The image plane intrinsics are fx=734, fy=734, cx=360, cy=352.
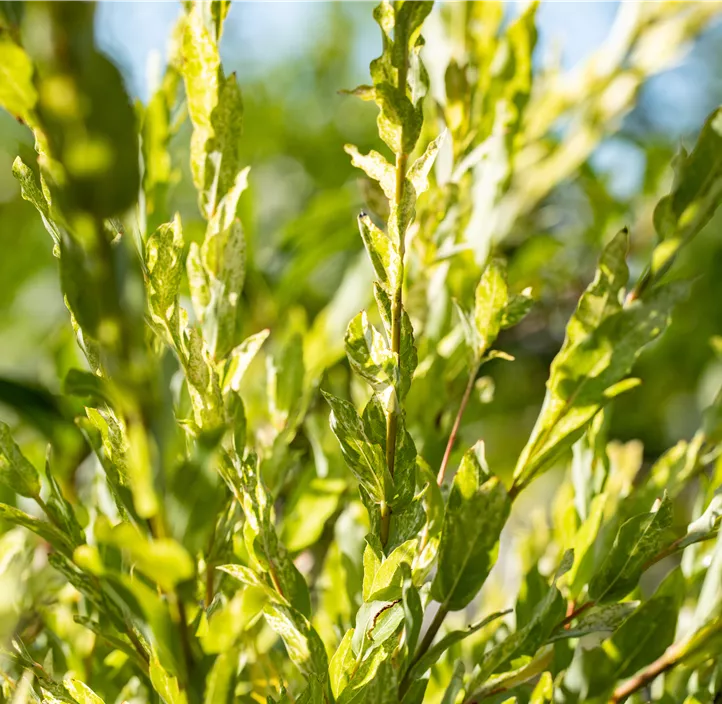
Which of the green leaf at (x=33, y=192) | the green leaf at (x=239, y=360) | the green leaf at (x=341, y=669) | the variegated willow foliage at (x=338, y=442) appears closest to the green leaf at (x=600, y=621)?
the variegated willow foliage at (x=338, y=442)

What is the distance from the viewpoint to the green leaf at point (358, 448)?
0.33 metres

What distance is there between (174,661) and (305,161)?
49.5 inches

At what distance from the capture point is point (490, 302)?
381 mm

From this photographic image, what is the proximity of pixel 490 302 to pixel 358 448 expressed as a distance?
0.11 metres

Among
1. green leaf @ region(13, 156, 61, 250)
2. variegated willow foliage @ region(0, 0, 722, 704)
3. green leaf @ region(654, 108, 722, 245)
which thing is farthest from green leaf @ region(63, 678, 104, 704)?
green leaf @ region(654, 108, 722, 245)

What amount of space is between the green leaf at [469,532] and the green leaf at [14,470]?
209 millimetres

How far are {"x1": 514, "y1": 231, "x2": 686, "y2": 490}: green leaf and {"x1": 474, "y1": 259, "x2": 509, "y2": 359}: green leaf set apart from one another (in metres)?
0.04

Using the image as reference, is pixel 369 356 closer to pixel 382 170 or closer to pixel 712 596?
pixel 382 170

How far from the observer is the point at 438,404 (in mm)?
485

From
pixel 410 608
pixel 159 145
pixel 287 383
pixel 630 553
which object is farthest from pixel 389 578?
pixel 159 145

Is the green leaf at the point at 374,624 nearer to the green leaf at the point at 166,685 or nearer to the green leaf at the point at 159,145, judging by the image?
the green leaf at the point at 166,685

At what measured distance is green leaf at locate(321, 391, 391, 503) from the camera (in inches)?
13.1

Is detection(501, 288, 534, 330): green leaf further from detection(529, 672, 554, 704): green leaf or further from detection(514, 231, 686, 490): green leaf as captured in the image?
detection(529, 672, 554, 704): green leaf

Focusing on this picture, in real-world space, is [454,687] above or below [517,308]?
below
